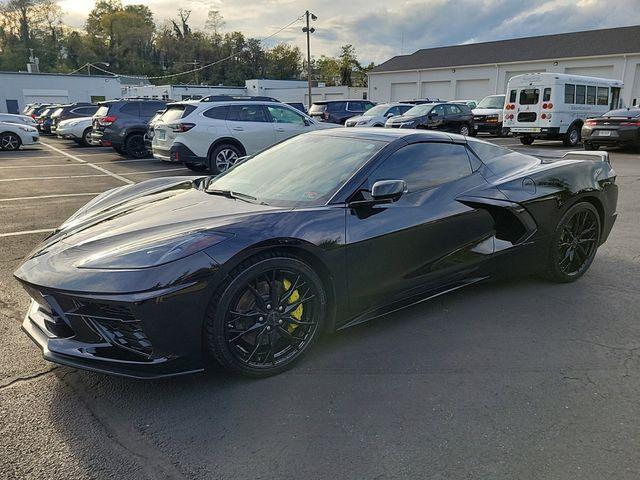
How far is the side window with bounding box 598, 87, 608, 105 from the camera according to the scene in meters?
17.8

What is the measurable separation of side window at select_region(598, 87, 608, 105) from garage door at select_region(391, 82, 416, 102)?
23849mm

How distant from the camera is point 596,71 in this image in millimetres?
31188

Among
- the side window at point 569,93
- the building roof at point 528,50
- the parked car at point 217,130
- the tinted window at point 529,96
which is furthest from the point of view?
the building roof at point 528,50

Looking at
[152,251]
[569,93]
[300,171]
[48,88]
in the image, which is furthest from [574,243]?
[48,88]

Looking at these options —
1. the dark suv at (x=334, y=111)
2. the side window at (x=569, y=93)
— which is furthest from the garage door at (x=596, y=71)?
the dark suv at (x=334, y=111)

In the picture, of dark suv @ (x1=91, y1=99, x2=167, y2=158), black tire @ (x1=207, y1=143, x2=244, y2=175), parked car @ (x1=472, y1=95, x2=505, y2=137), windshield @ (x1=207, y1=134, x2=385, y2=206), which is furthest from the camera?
parked car @ (x1=472, y1=95, x2=505, y2=137)

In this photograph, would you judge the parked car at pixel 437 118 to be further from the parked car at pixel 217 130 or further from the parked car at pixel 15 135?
the parked car at pixel 15 135

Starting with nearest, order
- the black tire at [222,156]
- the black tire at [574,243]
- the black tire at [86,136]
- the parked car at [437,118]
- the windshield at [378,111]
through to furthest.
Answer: the black tire at [574,243] < the black tire at [222,156] < the parked car at [437,118] < the black tire at [86,136] < the windshield at [378,111]

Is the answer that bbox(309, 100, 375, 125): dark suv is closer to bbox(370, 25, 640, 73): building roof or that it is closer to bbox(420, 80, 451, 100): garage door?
bbox(370, 25, 640, 73): building roof

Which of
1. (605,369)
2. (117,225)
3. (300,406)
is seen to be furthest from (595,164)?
(117,225)

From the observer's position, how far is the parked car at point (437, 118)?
56.1ft

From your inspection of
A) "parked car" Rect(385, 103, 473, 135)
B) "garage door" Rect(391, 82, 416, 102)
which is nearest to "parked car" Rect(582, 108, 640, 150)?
"parked car" Rect(385, 103, 473, 135)

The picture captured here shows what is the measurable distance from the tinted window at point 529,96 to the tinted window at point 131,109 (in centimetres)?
1282

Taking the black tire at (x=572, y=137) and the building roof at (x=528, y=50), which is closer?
the black tire at (x=572, y=137)
